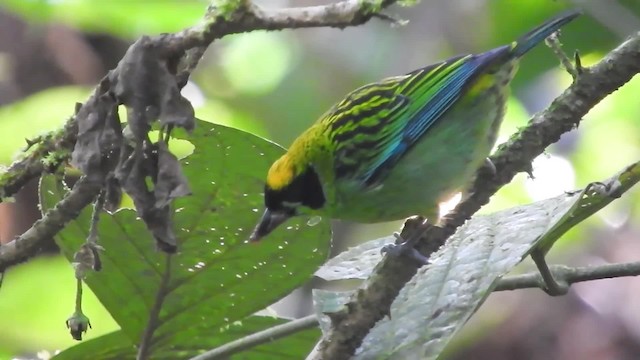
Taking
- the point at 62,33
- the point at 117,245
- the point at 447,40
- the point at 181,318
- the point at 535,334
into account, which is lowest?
the point at 535,334

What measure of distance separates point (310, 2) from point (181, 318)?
3.58m

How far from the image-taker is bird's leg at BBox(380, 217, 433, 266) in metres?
1.81

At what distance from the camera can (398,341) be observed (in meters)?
1.74

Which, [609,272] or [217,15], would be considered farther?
[609,272]

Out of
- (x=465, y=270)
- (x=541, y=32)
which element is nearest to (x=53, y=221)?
(x=465, y=270)

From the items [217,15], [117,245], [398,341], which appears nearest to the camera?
[217,15]

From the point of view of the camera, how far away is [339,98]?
193 inches

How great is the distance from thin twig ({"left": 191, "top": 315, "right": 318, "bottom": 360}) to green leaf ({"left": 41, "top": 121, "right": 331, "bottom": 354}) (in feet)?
0.41

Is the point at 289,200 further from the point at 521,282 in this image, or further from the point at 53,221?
the point at 53,221

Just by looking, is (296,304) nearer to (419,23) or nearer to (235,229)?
(419,23)

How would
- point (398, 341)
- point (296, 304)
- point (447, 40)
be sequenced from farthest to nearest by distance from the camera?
point (447, 40)
point (296, 304)
point (398, 341)

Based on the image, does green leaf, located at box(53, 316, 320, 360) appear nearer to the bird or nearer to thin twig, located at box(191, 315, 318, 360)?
thin twig, located at box(191, 315, 318, 360)

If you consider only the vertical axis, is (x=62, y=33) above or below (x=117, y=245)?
above

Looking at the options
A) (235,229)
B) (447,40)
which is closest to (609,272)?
(235,229)
